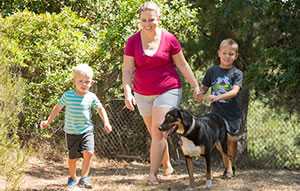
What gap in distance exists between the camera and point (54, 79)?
8469mm

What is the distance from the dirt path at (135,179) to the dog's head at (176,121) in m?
0.75

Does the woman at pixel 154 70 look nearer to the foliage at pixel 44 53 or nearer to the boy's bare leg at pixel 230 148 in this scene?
the boy's bare leg at pixel 230 148

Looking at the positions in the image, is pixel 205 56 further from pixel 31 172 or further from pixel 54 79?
pixel 31 172

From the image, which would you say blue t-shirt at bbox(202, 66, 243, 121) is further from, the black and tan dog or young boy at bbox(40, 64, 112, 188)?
young boy at bbox(40, 64, 112, 188)

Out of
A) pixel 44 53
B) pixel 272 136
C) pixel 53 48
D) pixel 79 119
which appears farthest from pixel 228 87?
pixel 272 136

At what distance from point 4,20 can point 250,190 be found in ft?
14.1

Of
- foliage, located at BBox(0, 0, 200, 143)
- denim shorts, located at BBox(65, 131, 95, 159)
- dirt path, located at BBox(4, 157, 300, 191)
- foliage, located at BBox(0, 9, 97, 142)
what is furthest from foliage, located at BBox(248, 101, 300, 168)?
denim shorts, located at BBox(65, 131, 95, 159)

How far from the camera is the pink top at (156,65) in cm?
622

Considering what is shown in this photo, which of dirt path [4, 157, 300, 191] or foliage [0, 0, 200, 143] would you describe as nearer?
dirt path [4, 157, 300, 191]

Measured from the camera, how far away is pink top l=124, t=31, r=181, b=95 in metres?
6.22

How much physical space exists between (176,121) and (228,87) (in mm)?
1022

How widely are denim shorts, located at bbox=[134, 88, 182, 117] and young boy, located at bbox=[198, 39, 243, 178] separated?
427mm

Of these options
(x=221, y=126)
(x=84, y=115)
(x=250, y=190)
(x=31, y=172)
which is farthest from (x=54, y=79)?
(x=250, y=190)

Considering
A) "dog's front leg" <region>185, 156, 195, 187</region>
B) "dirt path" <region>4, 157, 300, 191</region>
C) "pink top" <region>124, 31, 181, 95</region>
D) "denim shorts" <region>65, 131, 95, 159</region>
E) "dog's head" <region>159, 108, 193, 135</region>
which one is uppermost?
"pink top" <region>124, 31, 181, 95</region>
